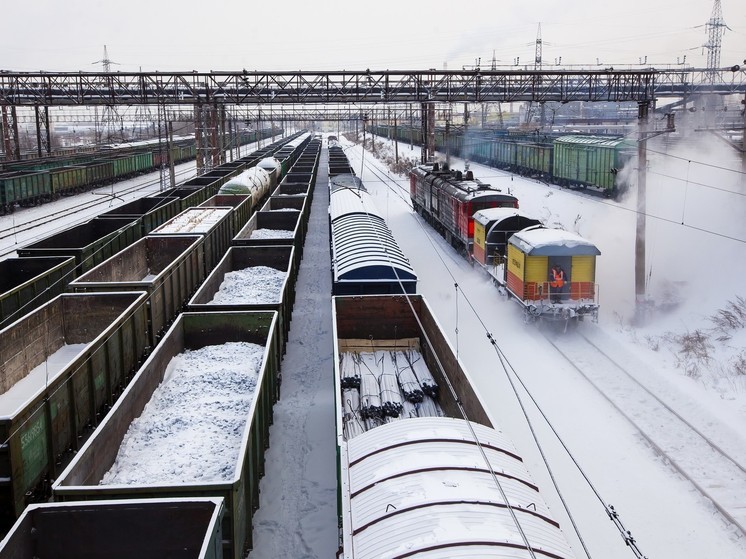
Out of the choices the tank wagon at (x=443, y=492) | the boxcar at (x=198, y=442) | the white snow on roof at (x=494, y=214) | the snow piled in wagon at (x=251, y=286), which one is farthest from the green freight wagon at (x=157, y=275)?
the white snow on roof at (x=494, y=214)

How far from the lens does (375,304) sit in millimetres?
14758

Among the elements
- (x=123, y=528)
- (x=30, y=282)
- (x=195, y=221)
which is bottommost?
(x=123, y=528)

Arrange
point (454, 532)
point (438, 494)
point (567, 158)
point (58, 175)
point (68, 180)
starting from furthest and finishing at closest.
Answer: point (567, 158) < point (68, 180) < point (58, 175) < point (438, 494) < point (454, 532)

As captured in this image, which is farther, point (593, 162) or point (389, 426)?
point (593, 162)

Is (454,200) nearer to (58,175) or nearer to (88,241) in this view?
(88,241)

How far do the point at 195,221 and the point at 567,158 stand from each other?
3100 cm

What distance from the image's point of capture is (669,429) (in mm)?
12727

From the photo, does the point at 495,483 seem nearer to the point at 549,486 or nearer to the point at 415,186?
the point at 549,486

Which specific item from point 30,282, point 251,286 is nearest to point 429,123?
point 251,286

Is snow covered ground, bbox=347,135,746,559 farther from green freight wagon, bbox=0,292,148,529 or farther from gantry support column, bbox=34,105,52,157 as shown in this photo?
gantry support column, bbox=34,105,52,157

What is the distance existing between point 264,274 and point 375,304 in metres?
6.49

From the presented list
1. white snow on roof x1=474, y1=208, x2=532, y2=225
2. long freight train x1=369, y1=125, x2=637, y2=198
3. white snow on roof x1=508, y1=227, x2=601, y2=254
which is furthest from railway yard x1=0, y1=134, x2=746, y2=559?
long freight train x1=369, y1=125, x2=637, y2=198

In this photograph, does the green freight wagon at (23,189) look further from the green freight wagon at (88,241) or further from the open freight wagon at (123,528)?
the open freight wagon at (123,528)

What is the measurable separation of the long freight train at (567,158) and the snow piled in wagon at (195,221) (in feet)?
50.0
